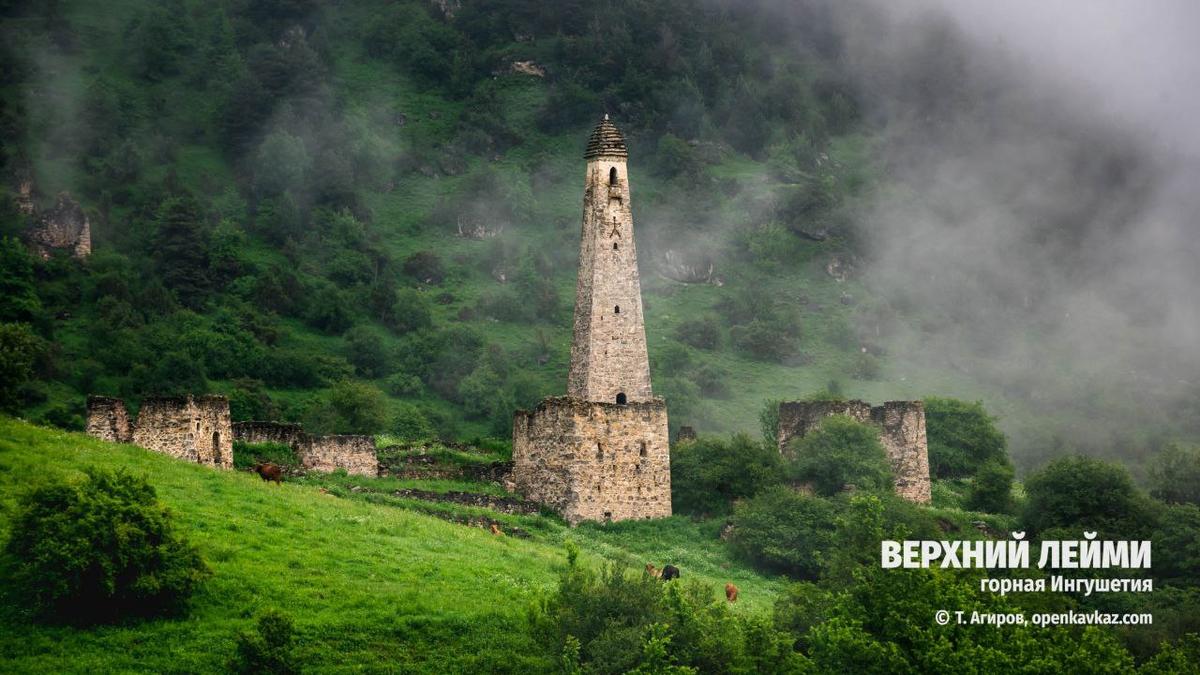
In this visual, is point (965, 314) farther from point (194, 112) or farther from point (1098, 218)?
point (194, 112)

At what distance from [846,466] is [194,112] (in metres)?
85.8

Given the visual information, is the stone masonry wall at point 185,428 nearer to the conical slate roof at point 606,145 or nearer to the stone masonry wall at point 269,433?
the stone masonry wall at point 269,433

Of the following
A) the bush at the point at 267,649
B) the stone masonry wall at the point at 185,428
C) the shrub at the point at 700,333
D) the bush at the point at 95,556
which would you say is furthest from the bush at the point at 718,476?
the shrub at the point at 700,333

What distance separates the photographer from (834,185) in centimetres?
13550

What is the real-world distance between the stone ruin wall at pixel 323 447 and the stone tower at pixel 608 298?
23.3ft

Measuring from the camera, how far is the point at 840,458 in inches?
2276

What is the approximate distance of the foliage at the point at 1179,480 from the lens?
6456 centimetres

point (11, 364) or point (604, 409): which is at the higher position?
point (11, 364)

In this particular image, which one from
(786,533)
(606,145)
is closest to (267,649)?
(786,533)

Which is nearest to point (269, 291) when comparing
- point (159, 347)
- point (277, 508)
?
point (159, 347)

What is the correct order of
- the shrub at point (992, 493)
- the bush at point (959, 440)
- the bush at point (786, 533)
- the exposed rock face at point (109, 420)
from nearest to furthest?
1. the exposed rock face at point (109, 420)
2. the bush at point (786, 533)
3. the shrub at point (992, 493)
4. the bush at point (959, 440)

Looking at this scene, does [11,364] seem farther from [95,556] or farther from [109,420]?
[95,556]

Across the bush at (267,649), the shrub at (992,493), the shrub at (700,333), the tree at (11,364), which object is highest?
the shrub at (700,333)

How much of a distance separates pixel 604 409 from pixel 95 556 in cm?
1912
